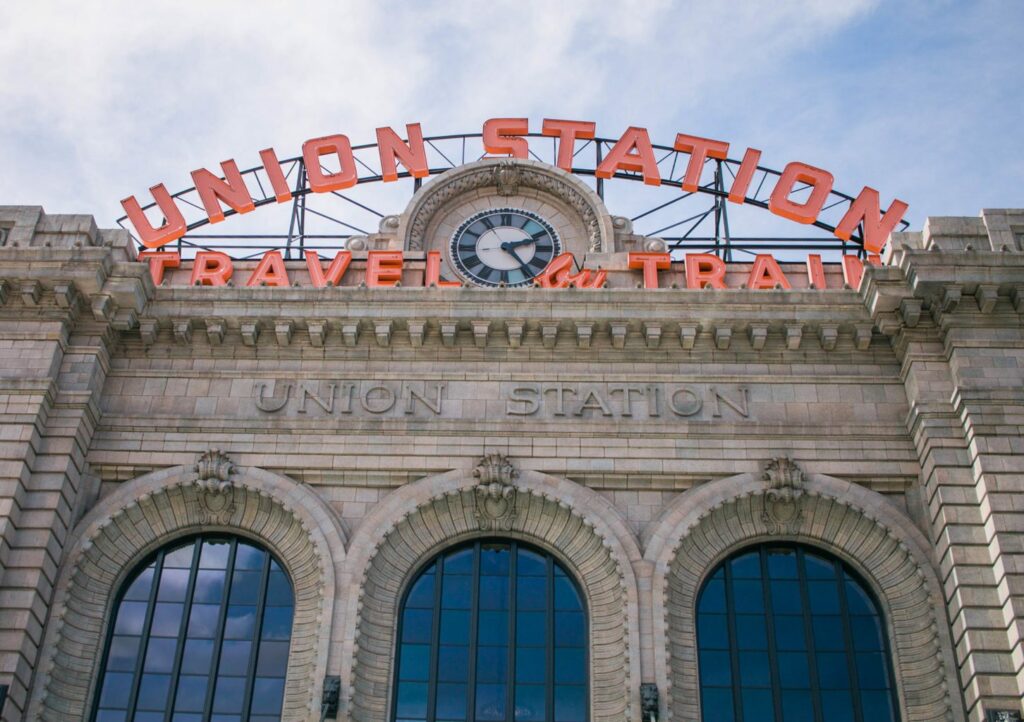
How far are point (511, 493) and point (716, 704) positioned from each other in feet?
20.0


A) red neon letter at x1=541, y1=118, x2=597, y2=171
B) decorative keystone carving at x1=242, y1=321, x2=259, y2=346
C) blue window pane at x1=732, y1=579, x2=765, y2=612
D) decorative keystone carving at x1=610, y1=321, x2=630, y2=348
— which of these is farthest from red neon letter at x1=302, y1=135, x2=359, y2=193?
blue window pane at x1=732, y1=579, x2=765, y2=612

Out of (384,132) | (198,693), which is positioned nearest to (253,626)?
(198,693)

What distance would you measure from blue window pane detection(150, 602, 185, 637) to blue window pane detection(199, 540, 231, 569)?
3.52 feet

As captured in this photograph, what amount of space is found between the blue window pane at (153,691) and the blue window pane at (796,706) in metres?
12.5

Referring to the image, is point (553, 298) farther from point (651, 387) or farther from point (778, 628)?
point (778, 628)

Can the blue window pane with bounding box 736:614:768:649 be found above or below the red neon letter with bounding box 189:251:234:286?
below

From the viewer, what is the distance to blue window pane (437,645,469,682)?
27.5 metres

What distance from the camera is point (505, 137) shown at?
4025 centimetres

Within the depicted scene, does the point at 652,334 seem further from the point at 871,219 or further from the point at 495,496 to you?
the point at 871,219

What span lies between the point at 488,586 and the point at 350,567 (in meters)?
2.98

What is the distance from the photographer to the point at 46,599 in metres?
27.5

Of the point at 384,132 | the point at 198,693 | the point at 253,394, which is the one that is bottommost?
the point at 198,693

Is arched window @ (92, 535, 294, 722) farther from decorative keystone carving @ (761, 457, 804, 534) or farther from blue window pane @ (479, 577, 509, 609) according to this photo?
decorative keystone carving @ (761, 457, 804, 534)

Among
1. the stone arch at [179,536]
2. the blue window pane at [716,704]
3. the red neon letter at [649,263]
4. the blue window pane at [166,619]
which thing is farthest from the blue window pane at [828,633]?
the blue window pane at [166,619]
